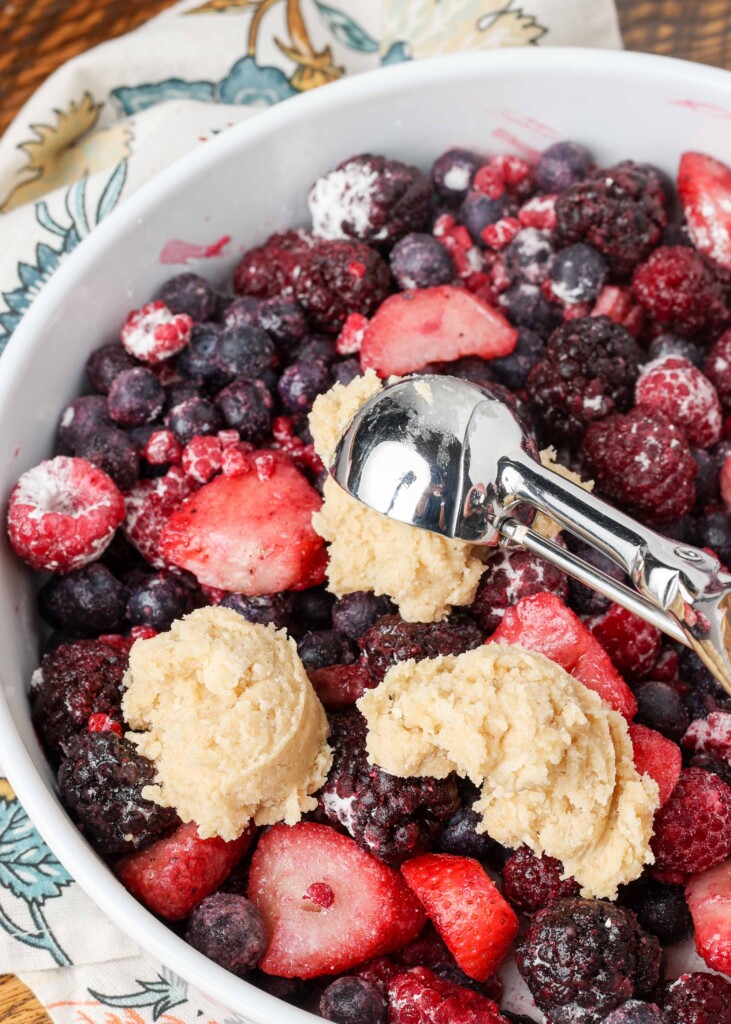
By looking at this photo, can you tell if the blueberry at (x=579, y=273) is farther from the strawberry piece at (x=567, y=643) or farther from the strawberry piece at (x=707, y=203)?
the strawberry piece at (x=567, y=643)

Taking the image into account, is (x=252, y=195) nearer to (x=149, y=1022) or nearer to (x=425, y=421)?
(x=425, y=421)

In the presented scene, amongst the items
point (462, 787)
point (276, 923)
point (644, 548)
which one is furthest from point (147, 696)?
point (644, 548)

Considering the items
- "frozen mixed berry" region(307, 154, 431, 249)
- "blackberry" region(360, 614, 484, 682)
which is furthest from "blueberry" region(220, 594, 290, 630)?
"frozen mixed berry" region(307, 154, 431, 249)

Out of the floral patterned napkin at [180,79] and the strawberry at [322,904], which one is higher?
the floral patterned napkin at [180,79]

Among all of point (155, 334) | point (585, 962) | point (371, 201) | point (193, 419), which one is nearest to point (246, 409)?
point (193, 419)

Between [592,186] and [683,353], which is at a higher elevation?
[592,186]


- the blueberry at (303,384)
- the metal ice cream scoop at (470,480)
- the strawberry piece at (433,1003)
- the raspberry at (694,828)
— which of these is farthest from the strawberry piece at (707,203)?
the strawberry piece at (433,1003)

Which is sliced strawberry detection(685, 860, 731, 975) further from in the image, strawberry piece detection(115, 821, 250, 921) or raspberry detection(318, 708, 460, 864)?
strawberry piece detection(115, 821, 250, 921)
